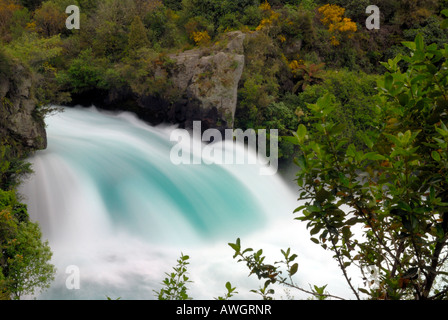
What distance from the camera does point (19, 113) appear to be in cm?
976

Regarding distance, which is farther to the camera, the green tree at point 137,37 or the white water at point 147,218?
the green tree at point 137,37

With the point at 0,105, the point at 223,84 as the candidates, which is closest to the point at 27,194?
the point at 0,105

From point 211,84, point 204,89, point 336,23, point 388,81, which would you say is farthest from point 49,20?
point 388,81

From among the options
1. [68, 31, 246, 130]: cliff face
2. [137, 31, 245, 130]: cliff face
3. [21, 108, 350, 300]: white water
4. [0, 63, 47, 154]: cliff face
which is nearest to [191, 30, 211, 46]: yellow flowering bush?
[68, 31, 246, 130]: cliff face

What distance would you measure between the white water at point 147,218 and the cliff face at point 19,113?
0.55 metres

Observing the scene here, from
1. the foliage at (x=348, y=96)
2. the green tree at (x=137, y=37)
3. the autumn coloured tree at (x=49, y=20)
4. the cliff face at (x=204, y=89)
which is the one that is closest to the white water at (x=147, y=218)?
the cliff face at (x=204, y=89)

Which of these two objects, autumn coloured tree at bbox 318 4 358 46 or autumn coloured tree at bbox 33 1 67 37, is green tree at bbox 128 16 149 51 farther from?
autumn coloured tree at bbox 318 4 358 46

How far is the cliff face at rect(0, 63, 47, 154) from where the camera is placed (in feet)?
30.7

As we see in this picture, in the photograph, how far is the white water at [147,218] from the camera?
25.2ft

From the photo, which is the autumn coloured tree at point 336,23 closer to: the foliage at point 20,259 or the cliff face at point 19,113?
the cliff face at point 19,113

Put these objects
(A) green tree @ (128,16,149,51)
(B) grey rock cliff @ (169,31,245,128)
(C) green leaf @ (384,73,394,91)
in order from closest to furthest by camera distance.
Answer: (C) green leaf @ (384,73,394,91), (B) grey rock cliff @ (169,31,245,128), (A) green tree @ (128,16,149,51)

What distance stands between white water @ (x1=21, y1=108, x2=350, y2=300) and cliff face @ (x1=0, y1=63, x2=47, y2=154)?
21.5 inches

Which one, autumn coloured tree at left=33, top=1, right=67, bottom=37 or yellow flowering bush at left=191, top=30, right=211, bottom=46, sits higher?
autumn coloured tree at left=33, top=1, right=67, bottom=37

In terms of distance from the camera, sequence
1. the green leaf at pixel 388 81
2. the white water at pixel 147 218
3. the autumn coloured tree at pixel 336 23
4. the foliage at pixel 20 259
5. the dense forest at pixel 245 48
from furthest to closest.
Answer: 1. the autumn coloured tree at pixel 336 23
2. the dense forest at pixel 245 48
3. the white water at pixel 147 218
4. the foliage at pixel 20 259
5. the green leaf at pixel 388 81
